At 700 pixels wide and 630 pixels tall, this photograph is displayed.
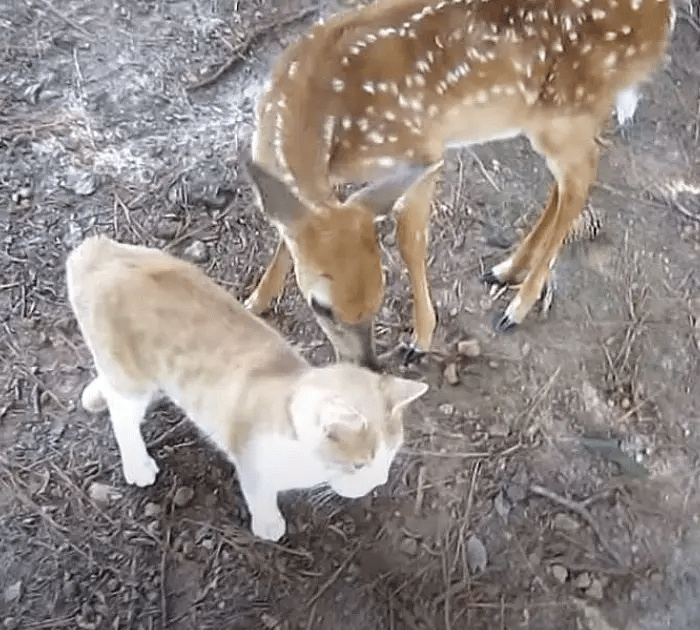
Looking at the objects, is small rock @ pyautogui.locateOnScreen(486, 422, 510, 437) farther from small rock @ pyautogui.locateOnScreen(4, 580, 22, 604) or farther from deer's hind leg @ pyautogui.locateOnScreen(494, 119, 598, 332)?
small rock @ pyautogui.locateOnScreen(4, 580, 22, 604)

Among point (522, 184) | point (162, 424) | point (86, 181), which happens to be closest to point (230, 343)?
point (162, 424)

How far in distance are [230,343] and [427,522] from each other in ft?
2.28

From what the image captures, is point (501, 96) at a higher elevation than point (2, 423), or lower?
higher

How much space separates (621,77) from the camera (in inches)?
118

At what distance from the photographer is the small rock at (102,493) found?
9.43 ft

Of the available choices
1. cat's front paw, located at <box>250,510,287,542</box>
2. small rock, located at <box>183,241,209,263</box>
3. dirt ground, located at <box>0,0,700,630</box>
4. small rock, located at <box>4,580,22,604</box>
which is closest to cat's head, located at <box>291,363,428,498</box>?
cat's front paw, located at <box>250,510,287,542</box>

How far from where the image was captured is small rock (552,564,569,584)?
287 cm

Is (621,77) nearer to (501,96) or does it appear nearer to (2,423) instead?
(501,96)

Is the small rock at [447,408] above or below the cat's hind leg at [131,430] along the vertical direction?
below

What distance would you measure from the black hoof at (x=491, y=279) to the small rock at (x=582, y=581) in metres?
0.84

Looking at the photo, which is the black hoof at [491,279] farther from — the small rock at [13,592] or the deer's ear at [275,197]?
the small rock at [13,592]

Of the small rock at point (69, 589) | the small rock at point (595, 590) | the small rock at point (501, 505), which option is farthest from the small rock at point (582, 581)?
the small rock at point (69, 589)

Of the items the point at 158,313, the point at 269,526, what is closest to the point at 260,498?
the point at 269,526

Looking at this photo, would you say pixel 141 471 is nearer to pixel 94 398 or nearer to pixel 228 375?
pixel 94 398
